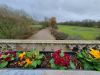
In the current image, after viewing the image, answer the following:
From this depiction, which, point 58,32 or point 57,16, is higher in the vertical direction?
point 57,16

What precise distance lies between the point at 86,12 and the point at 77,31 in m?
0.65

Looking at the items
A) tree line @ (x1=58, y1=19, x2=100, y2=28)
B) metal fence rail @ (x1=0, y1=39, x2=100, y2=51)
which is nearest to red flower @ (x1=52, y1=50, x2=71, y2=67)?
metal fence rail @ (x1=0, y1=39, x2=100, y2=51)

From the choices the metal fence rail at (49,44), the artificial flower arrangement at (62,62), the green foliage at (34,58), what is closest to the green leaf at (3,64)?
the green foliage at (34,58)

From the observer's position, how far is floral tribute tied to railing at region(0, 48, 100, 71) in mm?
1206

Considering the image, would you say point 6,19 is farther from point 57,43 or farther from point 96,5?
point 96,5

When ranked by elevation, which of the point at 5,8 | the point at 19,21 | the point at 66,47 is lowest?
the point at 66,47

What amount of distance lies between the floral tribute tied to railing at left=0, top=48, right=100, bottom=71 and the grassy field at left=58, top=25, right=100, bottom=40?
60.3 inches

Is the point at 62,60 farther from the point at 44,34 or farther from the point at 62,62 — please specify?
the point at 44,34

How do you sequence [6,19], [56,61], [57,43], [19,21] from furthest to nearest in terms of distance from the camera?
[19,21], [6,19], [57,43], [56,61]

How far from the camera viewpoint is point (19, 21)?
325 cm

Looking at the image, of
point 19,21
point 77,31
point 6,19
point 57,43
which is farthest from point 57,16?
point 57,43

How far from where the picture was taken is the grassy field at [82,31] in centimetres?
282

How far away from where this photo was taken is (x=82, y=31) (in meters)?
2.97

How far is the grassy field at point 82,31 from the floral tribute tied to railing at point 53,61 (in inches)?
60.3
